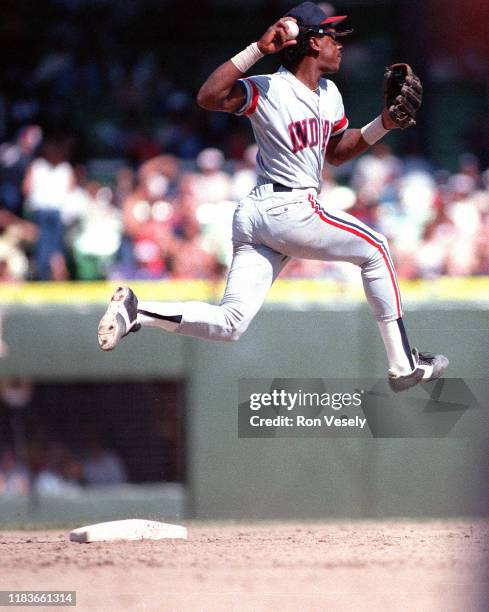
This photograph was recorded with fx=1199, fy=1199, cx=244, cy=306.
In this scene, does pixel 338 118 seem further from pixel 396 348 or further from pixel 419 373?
pixel 419 373

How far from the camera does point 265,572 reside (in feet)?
19.9

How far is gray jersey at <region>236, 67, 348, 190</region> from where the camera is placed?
5859mm

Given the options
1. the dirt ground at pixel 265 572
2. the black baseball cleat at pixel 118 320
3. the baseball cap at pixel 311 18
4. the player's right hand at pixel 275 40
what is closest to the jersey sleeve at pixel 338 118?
the baseball cap at pixel 311 18

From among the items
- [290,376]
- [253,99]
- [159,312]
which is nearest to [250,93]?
[253,99]

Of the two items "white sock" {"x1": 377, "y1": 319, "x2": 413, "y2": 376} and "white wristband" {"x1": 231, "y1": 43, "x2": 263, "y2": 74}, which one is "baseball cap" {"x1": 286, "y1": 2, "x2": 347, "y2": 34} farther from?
"white sock" {"x1": 377, "y1": 319, "x2": 413, "y2": 376}

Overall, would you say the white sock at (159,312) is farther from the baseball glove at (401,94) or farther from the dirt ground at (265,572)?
the baseball glove at (401,94)

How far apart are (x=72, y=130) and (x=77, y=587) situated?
20.0 feet

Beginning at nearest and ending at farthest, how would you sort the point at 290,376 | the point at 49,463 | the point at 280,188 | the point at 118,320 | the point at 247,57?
the point at 247,57 < the point at 118,320 < the point at 280,188 < the point at 49,463 < the point at 290,376

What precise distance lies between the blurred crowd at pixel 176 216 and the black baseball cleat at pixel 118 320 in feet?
9.21

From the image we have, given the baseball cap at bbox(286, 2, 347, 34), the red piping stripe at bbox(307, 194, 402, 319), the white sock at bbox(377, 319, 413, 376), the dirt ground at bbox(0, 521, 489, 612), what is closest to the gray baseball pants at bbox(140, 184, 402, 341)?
the red piping stripe at bbox(307, 194, 402, 319)

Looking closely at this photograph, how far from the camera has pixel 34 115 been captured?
1138 centimetres

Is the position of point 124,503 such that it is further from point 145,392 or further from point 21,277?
point 21,277

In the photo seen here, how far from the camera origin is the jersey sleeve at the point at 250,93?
226 inches

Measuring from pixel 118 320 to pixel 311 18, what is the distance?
5.77 ft
